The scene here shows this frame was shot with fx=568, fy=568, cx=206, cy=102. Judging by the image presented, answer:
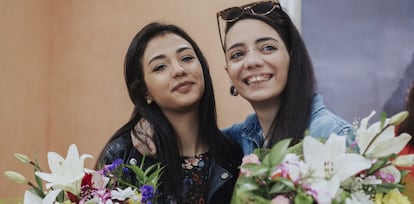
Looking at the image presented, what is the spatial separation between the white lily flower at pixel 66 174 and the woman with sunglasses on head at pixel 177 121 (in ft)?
1.35

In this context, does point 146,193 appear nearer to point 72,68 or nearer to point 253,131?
point 253,131

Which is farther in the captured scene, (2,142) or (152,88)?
(2,142)

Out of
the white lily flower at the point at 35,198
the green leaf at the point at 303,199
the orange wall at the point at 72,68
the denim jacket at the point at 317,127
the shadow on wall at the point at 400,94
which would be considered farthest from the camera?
the orange wall at the point at 72,68

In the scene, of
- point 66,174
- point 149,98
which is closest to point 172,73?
point 149,98

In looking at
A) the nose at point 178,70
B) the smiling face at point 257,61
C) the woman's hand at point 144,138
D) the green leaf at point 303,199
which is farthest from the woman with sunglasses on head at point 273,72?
the green leaf at point 303,199

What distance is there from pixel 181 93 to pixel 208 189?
245 mm

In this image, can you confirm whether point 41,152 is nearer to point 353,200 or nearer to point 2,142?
point 2,142

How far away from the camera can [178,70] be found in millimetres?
1396

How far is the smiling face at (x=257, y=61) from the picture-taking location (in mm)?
1203

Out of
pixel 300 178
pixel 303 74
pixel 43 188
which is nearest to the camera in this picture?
pixel 300 178

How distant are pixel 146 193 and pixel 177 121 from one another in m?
0.55

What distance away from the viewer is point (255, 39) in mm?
1227

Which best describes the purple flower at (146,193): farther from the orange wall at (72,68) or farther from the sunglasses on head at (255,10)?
the orange wall at (72,68)

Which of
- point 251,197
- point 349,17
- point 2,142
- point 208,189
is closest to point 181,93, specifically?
point 208,189
